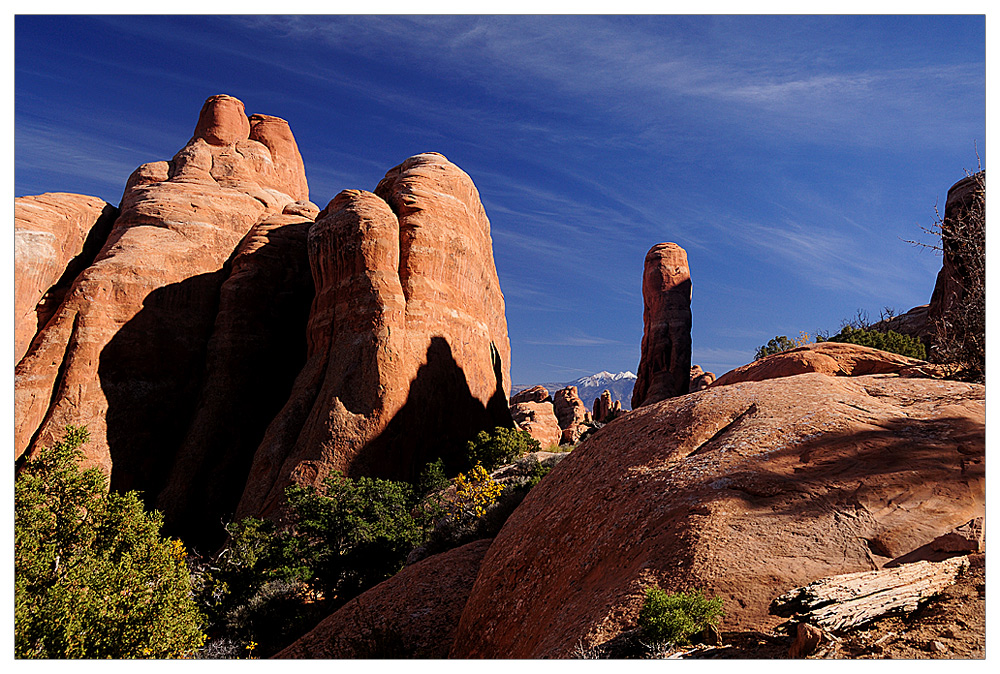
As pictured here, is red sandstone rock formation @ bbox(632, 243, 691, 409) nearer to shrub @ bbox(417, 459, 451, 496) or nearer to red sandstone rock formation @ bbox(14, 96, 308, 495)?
shrub @ bbox(417, 459, 451, 496)

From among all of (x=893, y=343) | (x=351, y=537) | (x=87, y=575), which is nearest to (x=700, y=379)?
(x=893, y=343)

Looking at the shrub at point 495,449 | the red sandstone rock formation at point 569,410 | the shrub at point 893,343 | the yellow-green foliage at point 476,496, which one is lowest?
the yellow-green foliage at point 476,496

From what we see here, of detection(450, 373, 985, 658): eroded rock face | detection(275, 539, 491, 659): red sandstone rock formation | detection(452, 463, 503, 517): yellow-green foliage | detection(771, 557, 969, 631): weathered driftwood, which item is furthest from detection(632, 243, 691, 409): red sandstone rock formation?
detection(771, 557, 969, 631): weathered driftwood

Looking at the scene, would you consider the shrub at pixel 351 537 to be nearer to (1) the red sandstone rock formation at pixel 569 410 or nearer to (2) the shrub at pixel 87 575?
(2) the shrub at pixel 87 575

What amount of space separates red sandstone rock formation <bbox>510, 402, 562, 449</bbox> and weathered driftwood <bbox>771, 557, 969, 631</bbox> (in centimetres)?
3859

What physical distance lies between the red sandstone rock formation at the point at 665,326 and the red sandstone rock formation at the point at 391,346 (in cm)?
2174

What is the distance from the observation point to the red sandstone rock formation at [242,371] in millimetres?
26750

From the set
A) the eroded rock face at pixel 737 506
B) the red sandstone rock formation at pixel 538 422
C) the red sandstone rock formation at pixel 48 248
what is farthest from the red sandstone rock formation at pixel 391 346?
the red sandstone rock formation at pixel 538 422

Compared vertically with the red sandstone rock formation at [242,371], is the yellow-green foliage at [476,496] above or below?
below

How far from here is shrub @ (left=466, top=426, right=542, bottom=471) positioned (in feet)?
82.0

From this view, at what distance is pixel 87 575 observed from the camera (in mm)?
8172

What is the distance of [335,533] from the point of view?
676 inches

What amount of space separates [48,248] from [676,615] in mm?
35411
